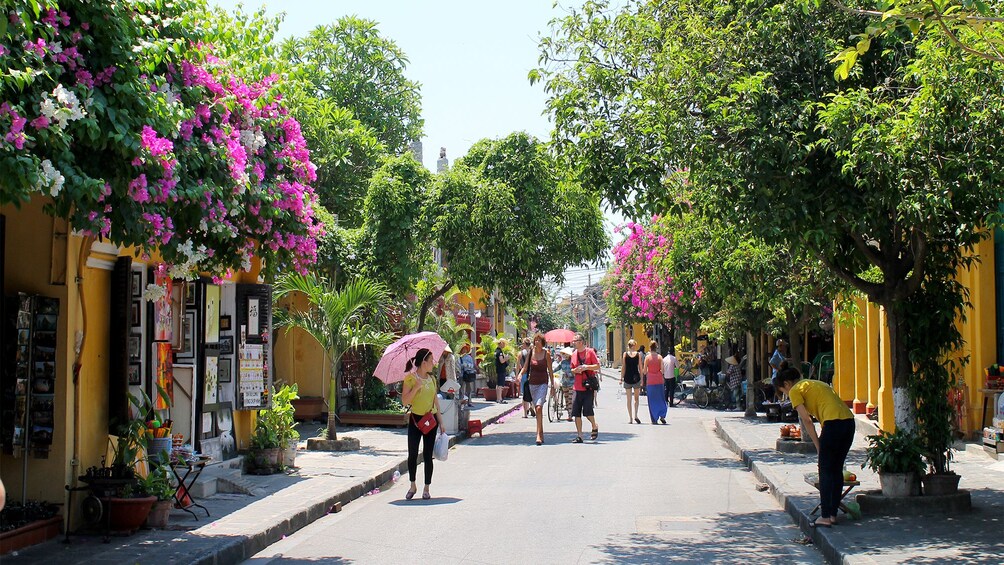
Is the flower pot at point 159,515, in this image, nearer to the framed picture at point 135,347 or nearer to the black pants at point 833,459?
the framed picture at point 135,347

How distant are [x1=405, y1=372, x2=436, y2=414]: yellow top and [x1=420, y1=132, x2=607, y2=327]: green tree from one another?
333 inches

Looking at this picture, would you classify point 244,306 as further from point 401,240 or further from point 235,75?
point 401,240

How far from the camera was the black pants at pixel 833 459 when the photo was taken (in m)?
9.92

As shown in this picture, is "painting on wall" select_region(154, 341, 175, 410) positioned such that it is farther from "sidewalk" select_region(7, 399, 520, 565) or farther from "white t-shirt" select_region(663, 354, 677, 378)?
"white t-shirt" select_region(663, 354, 677, 378)

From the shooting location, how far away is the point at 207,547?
9008 millimetres

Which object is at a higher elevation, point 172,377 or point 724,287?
point 724,287

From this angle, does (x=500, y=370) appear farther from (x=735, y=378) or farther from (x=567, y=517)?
(x=567, y=517)

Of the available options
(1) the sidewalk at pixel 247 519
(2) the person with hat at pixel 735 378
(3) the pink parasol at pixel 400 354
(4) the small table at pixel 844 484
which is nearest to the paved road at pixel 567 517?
(1) the sidewalk at pixel 247 519

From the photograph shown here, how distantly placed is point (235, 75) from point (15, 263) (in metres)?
2.73

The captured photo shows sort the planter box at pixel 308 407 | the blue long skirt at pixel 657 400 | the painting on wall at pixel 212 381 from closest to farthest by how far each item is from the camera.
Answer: the painting on wall at pixel 212 381, the planter box at pixel 308 407, the blue long skirt at pixel 657 400

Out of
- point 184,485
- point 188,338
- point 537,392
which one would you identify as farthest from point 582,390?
point 184,485

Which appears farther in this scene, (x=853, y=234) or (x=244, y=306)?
(x=244, y=306)

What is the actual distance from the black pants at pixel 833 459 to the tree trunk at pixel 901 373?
3.80 ft

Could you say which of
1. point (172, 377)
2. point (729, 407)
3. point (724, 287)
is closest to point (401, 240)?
point (724, 287)
